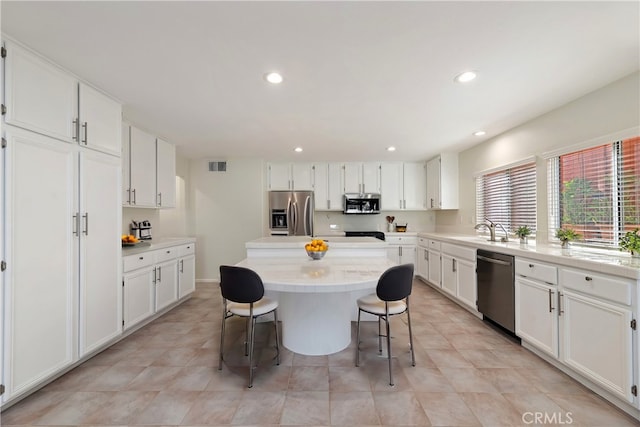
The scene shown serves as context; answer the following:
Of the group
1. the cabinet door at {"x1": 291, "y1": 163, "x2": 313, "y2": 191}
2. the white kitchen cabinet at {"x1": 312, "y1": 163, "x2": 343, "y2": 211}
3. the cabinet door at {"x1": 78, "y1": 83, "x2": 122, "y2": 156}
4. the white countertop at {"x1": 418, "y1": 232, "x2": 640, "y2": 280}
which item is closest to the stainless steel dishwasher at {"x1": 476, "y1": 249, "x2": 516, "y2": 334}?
the white countertop at {"x1": 418, "y1": 232, "x2": 640, "y2": 280}

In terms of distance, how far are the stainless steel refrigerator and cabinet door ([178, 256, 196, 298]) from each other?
1626 mm

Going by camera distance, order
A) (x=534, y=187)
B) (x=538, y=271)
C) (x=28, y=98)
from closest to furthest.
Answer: (x=28, y=98)
(x=538, y=271)
(x=534, y=187)

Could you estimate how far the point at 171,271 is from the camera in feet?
11.1

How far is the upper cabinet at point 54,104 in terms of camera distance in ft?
5.44

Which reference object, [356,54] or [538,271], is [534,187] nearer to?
[538,271]

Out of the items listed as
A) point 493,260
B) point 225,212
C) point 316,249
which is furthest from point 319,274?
point 225,212

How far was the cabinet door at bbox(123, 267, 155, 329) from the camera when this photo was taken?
2610 mm

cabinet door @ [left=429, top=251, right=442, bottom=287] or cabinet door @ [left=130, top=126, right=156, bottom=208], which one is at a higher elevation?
cabinet door @ [left=130, top=126, right=156, bottom=208]

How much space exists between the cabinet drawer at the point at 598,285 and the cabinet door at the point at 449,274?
1.60 meters

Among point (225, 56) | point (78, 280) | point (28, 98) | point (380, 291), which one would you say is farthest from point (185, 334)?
point (225, 56)

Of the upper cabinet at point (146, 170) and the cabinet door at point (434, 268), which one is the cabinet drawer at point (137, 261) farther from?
the cabinet door at point (434, 268)

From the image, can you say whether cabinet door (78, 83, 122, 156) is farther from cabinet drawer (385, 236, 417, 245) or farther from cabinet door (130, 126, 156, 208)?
cabinet drawer (385, 236, 417, 245)

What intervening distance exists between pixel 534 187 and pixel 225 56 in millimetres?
3440

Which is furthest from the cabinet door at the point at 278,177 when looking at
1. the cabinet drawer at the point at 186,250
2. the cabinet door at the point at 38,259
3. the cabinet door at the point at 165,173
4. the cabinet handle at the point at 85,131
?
the cabinet door at the point at 38,259
